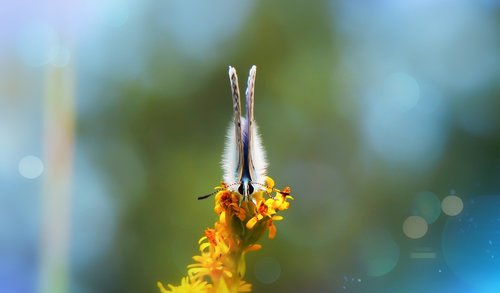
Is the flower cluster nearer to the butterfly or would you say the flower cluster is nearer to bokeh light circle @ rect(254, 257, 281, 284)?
the butterfly

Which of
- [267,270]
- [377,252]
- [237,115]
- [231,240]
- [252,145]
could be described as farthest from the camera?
[377,252]

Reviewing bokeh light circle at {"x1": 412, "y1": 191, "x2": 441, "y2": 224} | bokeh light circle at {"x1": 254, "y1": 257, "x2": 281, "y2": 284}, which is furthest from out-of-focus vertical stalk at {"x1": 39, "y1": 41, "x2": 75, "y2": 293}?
bokeh light circle at {"x1": 412, "y1": 191, "x2": 441, "y2": 224}

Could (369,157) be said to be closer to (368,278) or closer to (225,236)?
(368,278)

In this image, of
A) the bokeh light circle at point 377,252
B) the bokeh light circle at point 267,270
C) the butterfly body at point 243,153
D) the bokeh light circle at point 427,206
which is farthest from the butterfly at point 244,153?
the bokeh light circle at point 427,206

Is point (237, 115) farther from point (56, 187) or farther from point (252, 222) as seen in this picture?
point (56, 187)

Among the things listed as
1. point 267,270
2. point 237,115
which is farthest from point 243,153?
point 267,270

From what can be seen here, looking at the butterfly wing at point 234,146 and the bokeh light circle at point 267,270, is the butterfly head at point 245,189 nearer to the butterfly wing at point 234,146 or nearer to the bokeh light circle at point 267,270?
the butterfly wing at point 234,146

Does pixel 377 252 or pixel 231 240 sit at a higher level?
pixel 231 240
